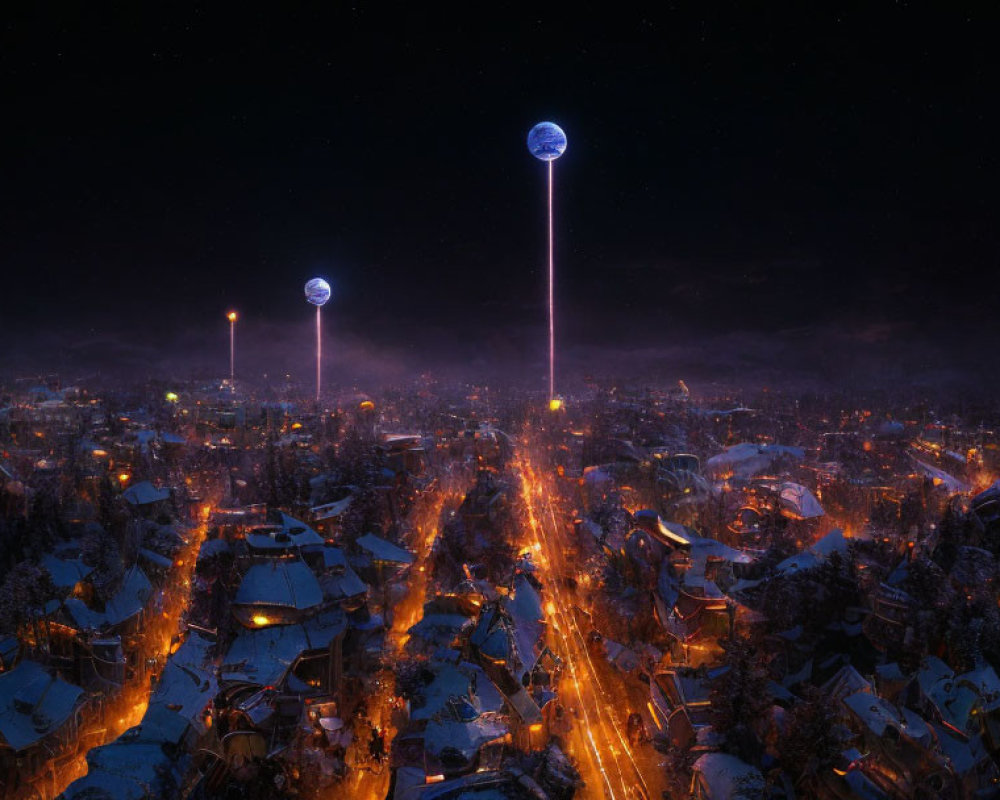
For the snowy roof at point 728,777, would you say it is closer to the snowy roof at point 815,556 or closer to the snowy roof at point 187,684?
the snowy roof at point 815,556

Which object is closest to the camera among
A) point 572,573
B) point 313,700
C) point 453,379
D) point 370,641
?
point 313,700

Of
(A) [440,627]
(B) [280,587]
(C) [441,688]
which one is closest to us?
(C) [441,688]

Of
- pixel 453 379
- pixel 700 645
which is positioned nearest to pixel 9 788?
pixel 700 645

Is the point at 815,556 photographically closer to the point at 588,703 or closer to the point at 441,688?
the point at 588,703

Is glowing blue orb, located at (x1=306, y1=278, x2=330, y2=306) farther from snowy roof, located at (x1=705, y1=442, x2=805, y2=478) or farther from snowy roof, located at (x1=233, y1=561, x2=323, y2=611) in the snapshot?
snowy roof, located at (x1=705, y1=442, x2=805, y2=478)

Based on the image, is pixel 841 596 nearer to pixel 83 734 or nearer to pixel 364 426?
pixel 83 734

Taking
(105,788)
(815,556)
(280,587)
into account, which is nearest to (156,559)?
(280,587)
